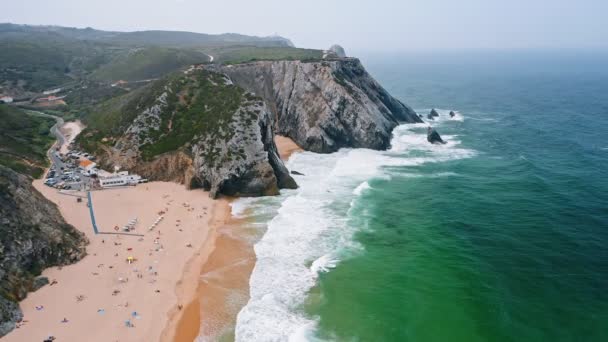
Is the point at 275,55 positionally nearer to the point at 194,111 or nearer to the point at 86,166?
the point at 194,111

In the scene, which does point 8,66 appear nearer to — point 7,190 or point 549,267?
point 7,190

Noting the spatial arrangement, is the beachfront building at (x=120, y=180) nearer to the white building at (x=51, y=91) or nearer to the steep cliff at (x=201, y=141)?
the steep cliff at (x=201, y=141)

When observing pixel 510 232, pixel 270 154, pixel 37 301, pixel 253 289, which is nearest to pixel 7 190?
pixel 37 301

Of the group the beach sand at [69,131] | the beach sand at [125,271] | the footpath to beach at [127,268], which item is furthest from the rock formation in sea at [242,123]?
the beach sand at [125,271]

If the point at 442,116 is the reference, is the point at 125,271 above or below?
below

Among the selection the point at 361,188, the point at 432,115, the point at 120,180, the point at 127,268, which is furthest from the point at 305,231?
the point at 432,115

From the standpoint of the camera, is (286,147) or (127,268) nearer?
(127,268)
